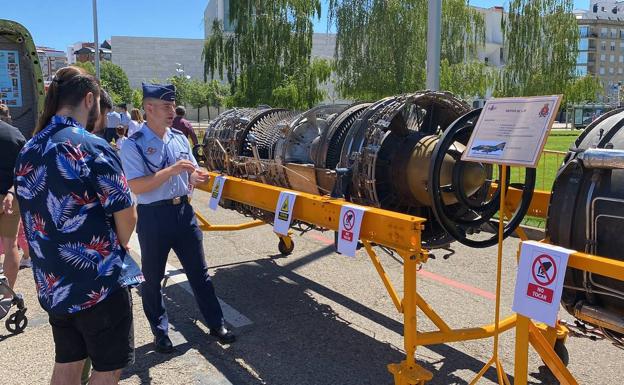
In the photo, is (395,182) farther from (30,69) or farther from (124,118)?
(124,118)

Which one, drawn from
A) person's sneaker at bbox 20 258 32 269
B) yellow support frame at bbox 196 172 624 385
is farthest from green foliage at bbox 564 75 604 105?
yellow support frame at bbox 196 172 624 385

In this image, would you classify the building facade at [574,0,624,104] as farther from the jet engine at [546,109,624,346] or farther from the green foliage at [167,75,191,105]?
the jet engine at [546,109,624,346]

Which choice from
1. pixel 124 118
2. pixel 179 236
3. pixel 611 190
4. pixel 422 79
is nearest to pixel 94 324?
pixel 179 236

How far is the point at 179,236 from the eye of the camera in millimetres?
4098

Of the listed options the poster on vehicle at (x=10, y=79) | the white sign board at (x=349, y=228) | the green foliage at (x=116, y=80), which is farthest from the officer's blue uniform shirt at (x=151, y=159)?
the green foliage at (x=116, y=80)

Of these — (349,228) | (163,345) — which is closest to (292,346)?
(163,345)

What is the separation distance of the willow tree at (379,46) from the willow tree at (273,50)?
1.31 m

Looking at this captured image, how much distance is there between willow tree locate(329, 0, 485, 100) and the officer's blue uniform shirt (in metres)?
19.6

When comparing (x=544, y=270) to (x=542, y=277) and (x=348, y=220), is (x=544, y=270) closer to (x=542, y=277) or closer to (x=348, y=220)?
(x=542, y=277)

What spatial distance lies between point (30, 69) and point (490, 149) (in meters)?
6.02

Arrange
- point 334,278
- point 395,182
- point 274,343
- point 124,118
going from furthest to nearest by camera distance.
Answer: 1. point 124,118
2. point 334,278
3. point 274,343
4. point 395,182

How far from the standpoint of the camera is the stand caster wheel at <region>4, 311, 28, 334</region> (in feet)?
14.5

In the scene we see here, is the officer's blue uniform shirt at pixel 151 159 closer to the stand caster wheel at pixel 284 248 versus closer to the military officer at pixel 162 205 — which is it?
the military officer at pixel 162 205

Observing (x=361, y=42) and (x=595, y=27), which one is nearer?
(x=361, y=42)
